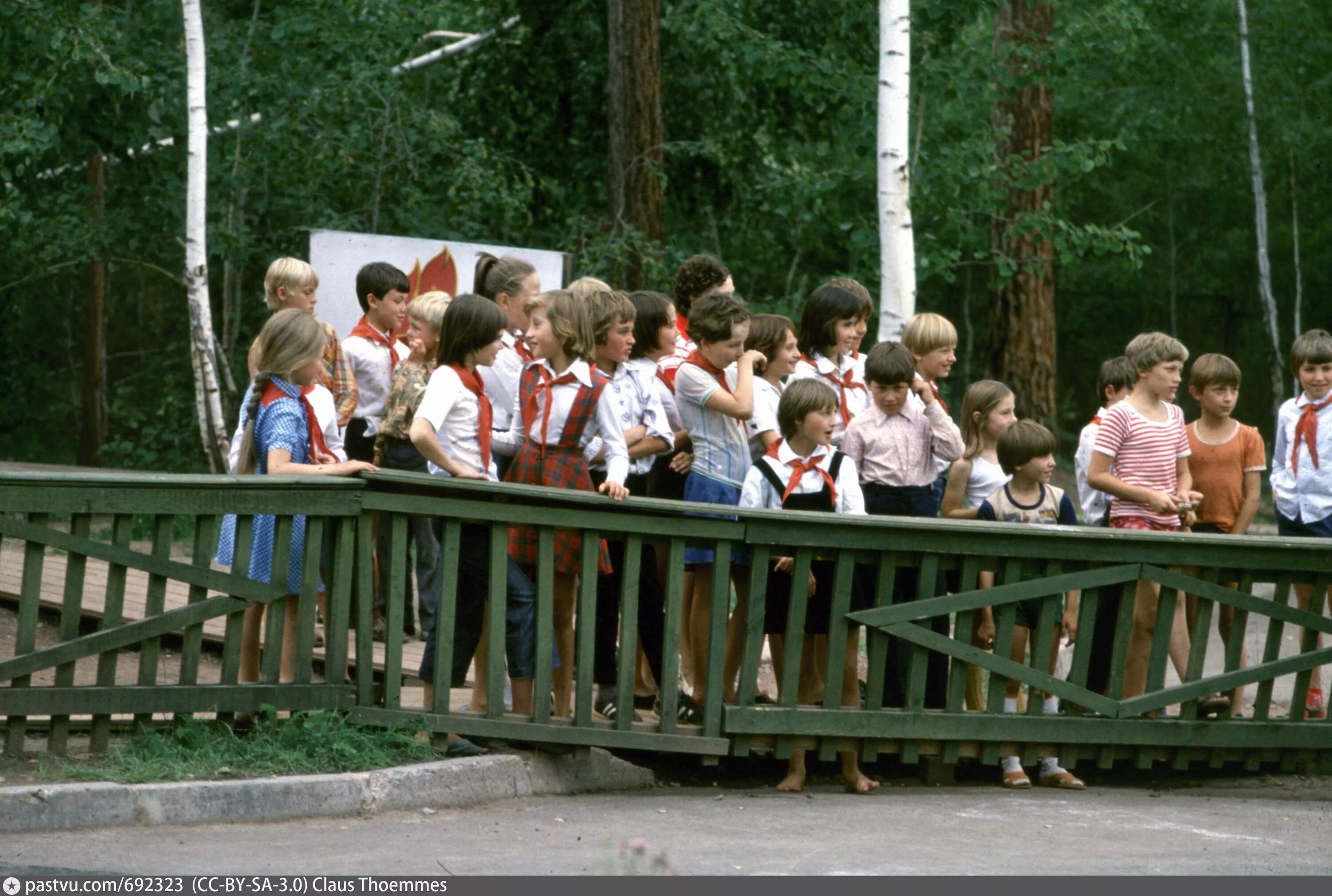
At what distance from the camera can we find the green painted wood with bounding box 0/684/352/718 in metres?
5.66

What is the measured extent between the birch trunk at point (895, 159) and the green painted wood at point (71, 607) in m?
6.79

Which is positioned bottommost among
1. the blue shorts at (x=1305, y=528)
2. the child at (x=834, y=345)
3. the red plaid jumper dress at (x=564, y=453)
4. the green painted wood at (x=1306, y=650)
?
the green painted wood at (x=1306, y=650)

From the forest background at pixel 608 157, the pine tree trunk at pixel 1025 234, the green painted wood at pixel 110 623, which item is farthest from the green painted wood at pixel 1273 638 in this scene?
the pine tree trunk at pixel 1025 234

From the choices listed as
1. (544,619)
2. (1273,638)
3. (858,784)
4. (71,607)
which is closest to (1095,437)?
(1273,638)

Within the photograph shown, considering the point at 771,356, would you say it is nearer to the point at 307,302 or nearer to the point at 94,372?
the point at 307,302

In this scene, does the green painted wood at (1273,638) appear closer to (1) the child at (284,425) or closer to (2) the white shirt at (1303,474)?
(2) the white shirt at (1303,474)

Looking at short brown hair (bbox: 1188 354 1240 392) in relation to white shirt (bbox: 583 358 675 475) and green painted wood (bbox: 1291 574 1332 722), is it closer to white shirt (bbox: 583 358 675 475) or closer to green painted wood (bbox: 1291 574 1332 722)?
green painted wood (bbox: 1291 574 1332 722)

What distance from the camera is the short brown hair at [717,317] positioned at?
262 inches

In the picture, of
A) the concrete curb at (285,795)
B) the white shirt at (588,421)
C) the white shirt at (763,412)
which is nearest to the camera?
the concrete curb at (285,795)

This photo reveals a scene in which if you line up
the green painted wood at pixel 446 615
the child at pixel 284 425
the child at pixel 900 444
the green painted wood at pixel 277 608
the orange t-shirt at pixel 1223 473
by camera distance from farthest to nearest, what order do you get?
the orange t-shirt at pixel 1223 473 < the child at pixel 900 444 < the child at pixel 284 425 < the green painted wood at pixel 446 615 < the green painted wood at pixel 277 608

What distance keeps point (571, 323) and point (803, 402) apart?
0.98m

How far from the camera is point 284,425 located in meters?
6.31

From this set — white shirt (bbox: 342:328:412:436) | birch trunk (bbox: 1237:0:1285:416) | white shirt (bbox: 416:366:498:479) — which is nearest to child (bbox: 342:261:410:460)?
white shirt (bbox: 342:328:412:436)

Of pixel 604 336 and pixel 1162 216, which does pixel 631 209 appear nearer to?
pixel 604 336
